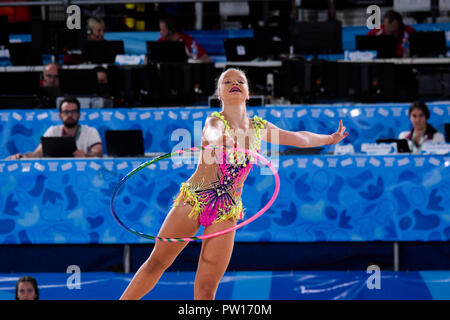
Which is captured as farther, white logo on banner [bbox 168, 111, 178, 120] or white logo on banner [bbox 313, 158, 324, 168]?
white logo on banner [bbox 168, 111, 178, 120]

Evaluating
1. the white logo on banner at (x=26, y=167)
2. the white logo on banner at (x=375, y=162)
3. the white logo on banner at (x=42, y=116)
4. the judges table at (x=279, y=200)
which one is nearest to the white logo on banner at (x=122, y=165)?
the judges table at (x=279, y=200)

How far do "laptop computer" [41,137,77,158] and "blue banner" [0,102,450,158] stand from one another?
899mm

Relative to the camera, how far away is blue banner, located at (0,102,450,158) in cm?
690

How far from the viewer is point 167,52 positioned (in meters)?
8.14

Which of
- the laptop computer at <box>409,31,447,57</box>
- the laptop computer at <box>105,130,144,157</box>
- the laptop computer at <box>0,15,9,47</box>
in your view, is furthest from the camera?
the laptop computer at <box>0,15,9,47</box>

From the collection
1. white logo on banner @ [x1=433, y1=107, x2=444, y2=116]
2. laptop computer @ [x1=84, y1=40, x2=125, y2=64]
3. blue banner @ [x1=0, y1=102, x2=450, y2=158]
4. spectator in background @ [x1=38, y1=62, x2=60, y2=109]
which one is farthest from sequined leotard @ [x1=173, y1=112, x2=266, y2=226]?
→ laptop computer @ [x1=84, y1=40, x2=125, y2=64]

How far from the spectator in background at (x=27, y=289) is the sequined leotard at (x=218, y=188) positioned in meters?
1.74

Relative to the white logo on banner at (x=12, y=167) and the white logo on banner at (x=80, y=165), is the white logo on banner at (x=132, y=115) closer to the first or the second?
the white logo on banner at (x=80, y=165)

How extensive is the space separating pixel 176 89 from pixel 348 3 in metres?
3.38

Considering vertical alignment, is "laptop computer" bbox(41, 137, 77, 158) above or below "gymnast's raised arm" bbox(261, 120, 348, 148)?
below

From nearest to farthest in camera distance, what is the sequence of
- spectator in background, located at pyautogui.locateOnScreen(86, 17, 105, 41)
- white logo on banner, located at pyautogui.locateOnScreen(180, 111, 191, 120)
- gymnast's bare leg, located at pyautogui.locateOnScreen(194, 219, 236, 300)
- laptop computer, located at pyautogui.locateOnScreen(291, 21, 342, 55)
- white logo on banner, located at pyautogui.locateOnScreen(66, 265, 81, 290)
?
gymnast's bare leg, located at pyautogui.locateOnScreen(194, 219, 236, 300), white logo on banner, located at pyautogui.locateOnScreen(66, 265, 81, 290), white logo on banner, located at pyautogui.locateOnScreen(180, 111, 191, 120), laptop computer, located at pyautogui.locateOnScreen(291, 21, 342, 55), spectator in background, located at pyautogui.locateOnScreen(86, 17, 105, 41)

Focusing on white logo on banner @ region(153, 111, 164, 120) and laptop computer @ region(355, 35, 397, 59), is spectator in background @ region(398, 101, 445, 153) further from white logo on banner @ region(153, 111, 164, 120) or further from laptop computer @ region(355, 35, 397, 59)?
white logo on banner @ region(153, 111, 164, 120)

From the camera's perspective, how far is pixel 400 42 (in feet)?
27.7

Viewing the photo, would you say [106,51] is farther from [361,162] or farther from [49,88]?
[361,162]
